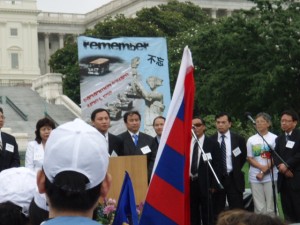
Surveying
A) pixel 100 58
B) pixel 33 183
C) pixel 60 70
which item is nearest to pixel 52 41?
pixel 60 70

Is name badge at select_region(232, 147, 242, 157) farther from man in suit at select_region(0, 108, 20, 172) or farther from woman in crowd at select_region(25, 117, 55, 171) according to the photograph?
man in suit at select_region(0, 108, 20, 172)

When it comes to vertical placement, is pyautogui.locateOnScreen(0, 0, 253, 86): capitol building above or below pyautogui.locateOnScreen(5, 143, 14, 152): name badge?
above

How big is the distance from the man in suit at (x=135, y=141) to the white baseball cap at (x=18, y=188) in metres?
6.28

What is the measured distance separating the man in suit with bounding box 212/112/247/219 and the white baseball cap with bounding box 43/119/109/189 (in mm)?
7892

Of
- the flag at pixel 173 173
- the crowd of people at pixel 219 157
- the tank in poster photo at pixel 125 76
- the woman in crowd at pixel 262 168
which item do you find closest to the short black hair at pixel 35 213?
the flag at pixel 173 173

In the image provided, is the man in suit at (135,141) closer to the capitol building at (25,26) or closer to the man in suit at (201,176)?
the man in suit at (201,176)

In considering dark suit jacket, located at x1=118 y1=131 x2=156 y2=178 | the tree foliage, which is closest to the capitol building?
the tree foliage

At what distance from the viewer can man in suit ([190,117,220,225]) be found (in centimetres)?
1018

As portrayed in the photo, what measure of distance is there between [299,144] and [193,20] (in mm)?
52514

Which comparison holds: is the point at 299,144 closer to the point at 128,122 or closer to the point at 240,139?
the point at 240,139

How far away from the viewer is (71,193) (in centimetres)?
266

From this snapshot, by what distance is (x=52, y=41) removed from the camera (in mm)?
100938

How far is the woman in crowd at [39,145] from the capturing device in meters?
9.28

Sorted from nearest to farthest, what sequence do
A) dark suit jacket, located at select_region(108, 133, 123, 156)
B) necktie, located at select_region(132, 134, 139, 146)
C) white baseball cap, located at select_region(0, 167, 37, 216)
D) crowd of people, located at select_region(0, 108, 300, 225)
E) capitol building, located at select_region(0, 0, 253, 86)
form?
white baseball cap, located at select_region(0, 167, 37, 216)
crowd of people, located at select_region(0, 108, 300, 225)
dark suit jacket, located at select_region(108, 133, 123, 156)
necktie, located at select_region(132, 134, 139, 146)
capitol building, located at select_region(0, 0, 253, 86)
